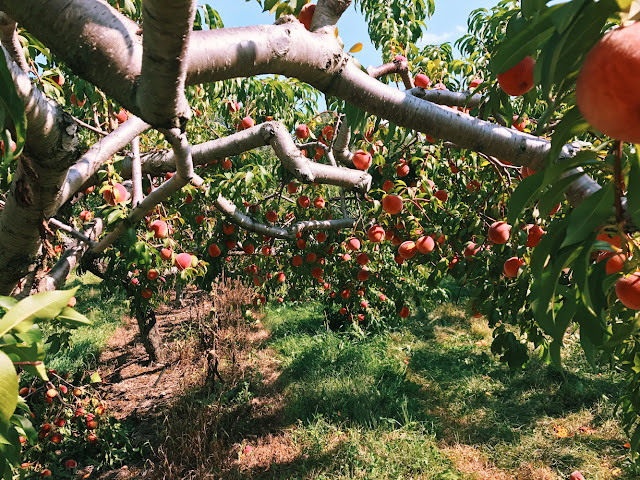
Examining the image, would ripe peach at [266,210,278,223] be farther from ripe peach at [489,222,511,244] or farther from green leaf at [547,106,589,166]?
green leaf at [547,106,589,166]

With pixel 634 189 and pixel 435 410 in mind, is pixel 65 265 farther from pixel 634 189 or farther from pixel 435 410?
pixel 435 410

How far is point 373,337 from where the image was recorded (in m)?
6.23

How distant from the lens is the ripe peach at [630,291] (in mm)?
754

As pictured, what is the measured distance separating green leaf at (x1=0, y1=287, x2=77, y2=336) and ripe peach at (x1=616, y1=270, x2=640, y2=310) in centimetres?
103

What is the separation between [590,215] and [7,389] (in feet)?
2.82

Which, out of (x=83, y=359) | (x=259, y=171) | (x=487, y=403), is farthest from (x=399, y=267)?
(x=83, y=359)

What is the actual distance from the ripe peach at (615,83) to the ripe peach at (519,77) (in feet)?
1.36

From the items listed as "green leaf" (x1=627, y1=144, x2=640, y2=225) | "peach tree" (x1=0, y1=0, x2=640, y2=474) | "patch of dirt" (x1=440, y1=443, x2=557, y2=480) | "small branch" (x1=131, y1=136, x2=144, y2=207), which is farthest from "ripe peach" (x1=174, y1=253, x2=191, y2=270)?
"patch of dirt" (x1=440, y1=443, x2=557, y2=480)

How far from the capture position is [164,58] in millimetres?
612

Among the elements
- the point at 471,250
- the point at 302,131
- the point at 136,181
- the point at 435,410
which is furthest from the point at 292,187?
the point at 435,410

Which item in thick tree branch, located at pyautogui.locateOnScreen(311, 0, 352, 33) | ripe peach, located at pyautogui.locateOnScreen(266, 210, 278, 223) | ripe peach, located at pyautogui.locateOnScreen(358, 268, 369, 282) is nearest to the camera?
thick tree branch, located at pyautogui.locateOnScreen(311, 0, 352, 33)

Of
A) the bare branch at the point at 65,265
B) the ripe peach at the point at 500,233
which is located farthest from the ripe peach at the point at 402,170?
the bare branch at the point at 65,265

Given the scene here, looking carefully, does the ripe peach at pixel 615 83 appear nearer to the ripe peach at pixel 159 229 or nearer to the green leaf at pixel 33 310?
the green leaf at pixel 33 310

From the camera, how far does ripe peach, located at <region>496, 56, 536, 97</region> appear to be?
83 centimetres
